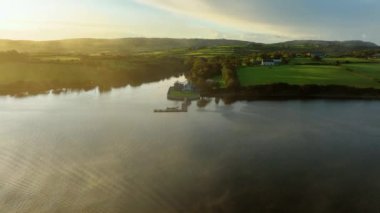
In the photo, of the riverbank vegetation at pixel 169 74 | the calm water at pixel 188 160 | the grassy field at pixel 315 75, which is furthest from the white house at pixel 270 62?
the calm water at pixel 188 160

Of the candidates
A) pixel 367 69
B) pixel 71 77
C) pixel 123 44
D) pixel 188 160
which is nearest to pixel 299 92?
pixel 367 69

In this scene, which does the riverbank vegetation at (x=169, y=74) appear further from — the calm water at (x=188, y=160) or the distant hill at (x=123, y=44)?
the distant hill at (x=123, y=44)

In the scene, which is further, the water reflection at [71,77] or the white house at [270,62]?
the white house at [270,62]

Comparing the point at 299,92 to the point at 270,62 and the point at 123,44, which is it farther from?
the point at 123,44

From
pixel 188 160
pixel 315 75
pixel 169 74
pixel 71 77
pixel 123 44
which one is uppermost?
pixel 123 44

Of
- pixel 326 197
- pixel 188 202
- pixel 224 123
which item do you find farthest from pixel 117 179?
pixel 224 123

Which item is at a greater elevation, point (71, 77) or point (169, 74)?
point (71, 77)
